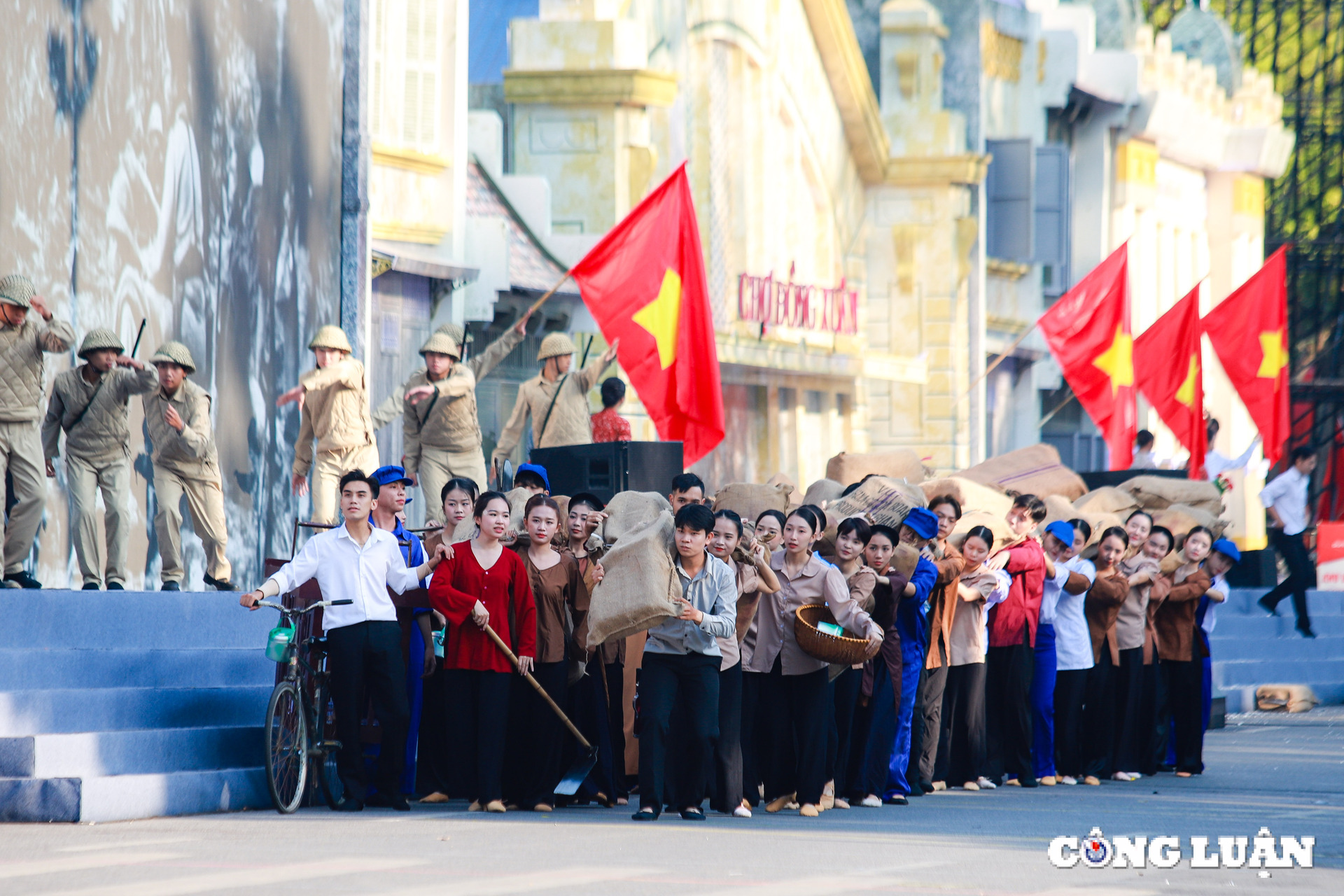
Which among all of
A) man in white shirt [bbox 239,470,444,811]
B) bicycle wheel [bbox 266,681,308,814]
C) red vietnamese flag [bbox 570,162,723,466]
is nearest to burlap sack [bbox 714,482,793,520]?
red vietnamese flag [bbox 570,162,723,466]

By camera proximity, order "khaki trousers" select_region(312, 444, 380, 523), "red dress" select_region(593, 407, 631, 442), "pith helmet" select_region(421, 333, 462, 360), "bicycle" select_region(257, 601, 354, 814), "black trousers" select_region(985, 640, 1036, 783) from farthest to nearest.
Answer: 1. "red dress" select_region(593, 407, 631, 442)
2. "pith helmet" select_region(421, 333, 462, 360)
3. "khaki trousers" select_region(312, 444, 380, 523)
4. "black trousers" select_region(985, 640, 1036, 783)
5. "bicycle" select_region(257, 601, 354, 814)

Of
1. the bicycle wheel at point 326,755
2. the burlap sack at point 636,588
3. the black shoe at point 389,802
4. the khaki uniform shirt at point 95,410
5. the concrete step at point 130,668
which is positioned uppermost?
the khaki uniform shirt at point 95,410

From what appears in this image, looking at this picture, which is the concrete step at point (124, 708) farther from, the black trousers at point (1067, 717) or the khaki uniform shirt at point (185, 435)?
the black trousers at point (1067, 717)

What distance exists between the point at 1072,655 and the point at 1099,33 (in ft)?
81.9

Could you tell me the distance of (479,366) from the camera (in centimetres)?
1559

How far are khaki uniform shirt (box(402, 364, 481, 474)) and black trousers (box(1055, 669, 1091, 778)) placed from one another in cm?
419

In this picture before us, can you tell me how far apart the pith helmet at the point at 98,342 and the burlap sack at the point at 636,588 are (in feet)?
12.6

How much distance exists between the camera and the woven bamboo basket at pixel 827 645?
10.4 m

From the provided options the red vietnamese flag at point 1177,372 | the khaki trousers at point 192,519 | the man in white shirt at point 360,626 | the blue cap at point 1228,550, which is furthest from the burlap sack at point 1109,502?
the man in white shirt at point 360,626

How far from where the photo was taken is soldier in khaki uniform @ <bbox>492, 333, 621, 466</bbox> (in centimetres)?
1560

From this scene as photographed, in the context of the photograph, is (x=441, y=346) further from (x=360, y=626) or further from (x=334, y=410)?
(x=360, y=626)

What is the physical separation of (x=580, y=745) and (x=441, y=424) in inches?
168

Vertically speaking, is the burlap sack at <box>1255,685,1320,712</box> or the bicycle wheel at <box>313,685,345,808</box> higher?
the bicycle wheel at <box>313,685,345,808</box>

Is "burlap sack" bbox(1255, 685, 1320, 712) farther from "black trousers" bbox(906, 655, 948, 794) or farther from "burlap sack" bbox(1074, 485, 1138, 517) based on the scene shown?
"black trousers" bbox(906, 655, 948, 794)
